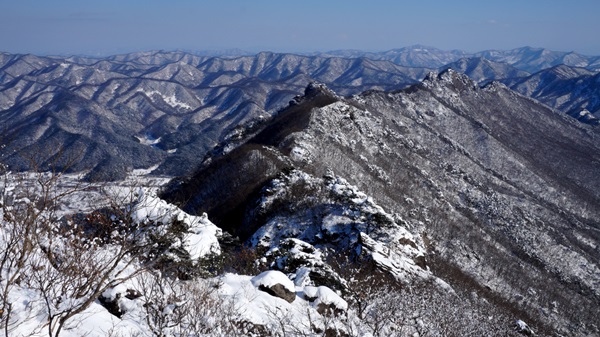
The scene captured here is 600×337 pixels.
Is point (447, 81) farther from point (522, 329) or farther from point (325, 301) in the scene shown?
point (325, 301)

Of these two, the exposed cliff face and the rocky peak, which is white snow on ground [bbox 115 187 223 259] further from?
the rocky peak

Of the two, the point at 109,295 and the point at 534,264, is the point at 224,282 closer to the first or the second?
the point at 109,295

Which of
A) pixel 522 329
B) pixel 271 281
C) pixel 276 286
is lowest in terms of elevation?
pixel 522 329

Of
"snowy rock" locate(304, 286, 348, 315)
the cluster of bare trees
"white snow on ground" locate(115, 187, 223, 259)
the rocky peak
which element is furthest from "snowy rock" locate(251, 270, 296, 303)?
the rocky peak

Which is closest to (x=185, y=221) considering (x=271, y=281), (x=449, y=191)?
(x=271, y=281)

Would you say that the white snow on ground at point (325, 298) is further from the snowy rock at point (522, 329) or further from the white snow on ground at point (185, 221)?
the snowy rock at point (522, 329)
